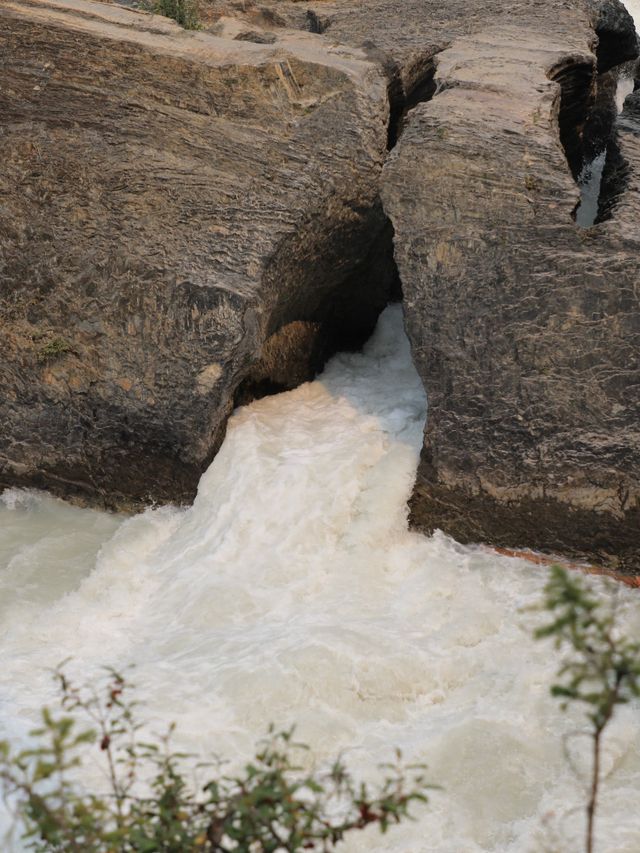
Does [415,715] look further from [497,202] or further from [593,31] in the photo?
[593,31]

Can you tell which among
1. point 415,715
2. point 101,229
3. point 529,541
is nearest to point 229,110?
point 101,229

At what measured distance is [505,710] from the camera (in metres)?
5.04

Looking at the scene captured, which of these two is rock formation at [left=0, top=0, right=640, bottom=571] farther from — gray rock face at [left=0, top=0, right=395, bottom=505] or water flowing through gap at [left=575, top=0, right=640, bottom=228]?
water flowing through gap at [left=575, top=0, right=640, bottom=228]

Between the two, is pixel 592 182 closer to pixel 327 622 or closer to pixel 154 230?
pixel 154 230

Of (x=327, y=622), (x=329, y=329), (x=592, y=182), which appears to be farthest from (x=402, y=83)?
(x=327, y=622)

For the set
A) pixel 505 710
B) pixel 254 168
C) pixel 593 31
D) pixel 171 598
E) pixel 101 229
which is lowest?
pixel 171 598

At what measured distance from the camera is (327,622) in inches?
224

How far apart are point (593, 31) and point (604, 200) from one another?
2570mm

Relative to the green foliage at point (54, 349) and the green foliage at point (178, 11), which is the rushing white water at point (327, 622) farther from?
the green foliage at point (178, 11)

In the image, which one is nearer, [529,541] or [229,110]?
[529,541]

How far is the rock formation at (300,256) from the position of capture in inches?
250

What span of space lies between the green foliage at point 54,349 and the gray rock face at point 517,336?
2.19 meters

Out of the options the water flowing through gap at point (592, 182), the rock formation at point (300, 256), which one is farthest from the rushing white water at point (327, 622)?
the water flowing through gap at point (592, 182)

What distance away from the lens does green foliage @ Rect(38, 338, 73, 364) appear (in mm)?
7188
